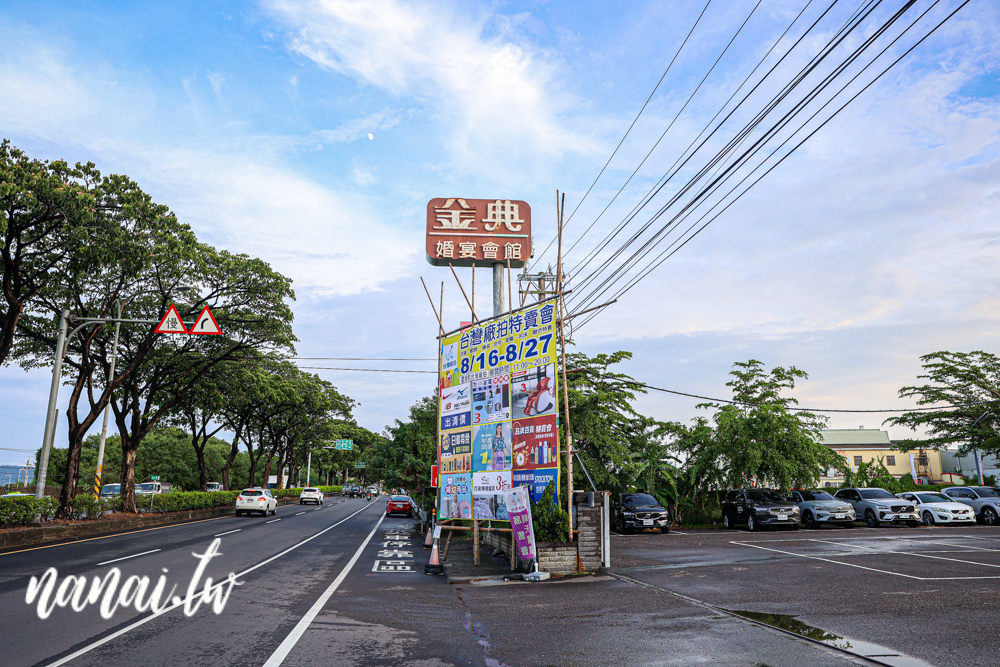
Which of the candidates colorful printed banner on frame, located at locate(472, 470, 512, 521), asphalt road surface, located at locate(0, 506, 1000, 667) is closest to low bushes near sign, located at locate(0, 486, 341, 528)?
asphalt road surface, located at locate(0, 506, 1000, 667)

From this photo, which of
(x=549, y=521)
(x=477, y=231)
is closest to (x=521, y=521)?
(x=549, y=521)

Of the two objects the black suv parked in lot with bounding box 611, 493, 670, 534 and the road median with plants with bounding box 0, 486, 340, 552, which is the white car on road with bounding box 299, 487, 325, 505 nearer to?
the road median with plants with bounding box 0, 486, 340, 552

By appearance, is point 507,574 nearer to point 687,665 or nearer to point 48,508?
point 687,665

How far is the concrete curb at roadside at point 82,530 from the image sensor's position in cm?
1855

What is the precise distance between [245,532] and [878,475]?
3540cm

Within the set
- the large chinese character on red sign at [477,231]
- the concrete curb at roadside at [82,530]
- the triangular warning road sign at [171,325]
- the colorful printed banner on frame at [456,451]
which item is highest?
the large chinese character on red sign at [477,231]

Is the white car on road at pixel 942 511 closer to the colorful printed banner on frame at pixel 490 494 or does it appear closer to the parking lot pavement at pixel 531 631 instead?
the colorful printed banner on frame at pixel 490 494

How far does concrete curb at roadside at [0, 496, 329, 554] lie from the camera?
18547 millimetres

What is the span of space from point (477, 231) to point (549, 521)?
11.5 metres

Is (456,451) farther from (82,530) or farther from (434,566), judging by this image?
(82,530)

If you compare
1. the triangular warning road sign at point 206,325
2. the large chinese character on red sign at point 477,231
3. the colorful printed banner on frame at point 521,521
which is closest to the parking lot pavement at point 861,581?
the colorful printed banner on frame at point 521,521

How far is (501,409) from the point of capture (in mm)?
14875

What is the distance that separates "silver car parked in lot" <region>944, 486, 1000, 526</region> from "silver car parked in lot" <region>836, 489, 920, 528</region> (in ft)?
10.4

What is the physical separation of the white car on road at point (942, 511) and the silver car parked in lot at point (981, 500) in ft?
2.69
